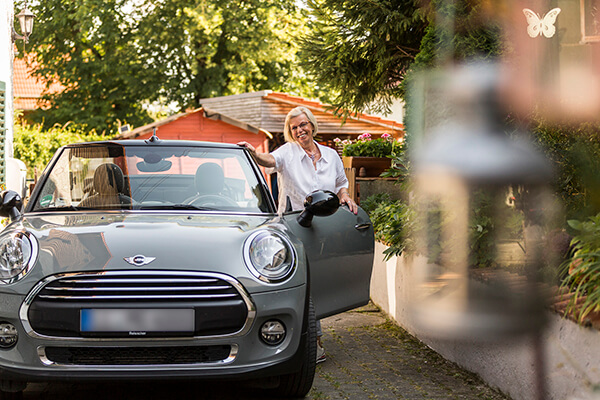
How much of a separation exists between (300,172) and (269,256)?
1838 mm

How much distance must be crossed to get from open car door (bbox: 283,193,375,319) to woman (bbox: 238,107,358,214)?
24.2 inches

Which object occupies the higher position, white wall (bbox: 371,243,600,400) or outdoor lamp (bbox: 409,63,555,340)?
outdoor lamp (bbox: 409,63,555,340)

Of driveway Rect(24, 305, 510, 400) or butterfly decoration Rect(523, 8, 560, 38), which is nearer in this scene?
driveway Rect(24, 305, 510, 400)

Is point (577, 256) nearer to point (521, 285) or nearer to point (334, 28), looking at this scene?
point (521, 285)

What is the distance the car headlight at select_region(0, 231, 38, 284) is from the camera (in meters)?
3.82

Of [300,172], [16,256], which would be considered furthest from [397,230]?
[16,256]

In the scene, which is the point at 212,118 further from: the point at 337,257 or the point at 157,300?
the point at 157,300

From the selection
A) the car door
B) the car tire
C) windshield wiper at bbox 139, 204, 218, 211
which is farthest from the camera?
windshield wiper at bbox 139, 204, 218, 211

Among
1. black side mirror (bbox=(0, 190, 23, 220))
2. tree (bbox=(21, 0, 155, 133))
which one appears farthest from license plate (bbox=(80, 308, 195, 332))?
tree (bbox=(21, 0, 155, 133))

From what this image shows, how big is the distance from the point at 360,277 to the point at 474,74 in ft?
8.14

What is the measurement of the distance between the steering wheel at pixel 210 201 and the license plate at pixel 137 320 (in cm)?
127

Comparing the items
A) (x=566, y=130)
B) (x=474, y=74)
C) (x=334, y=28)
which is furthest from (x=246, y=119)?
(x=566, y=130)

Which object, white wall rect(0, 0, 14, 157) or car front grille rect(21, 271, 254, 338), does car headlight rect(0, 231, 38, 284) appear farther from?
white wall rect(0, 0, 14, 157)

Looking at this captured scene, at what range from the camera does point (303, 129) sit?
582 cm
